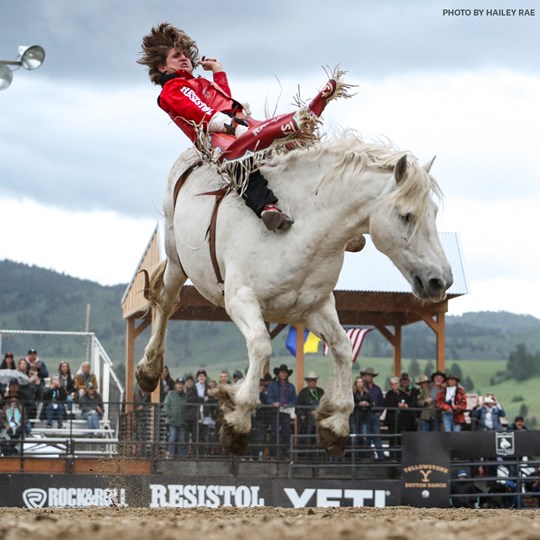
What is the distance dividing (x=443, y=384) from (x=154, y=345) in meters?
7.34

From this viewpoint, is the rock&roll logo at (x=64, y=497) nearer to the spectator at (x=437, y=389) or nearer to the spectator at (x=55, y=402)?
the spectator at (x=55, y=402)

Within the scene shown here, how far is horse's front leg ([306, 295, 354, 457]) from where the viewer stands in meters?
7.43

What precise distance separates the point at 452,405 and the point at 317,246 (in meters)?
8.56

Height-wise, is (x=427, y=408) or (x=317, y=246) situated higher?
(x=317, y=246)

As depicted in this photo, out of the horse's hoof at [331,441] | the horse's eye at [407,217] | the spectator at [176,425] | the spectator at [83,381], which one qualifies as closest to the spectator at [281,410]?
the spectator at [176,425]

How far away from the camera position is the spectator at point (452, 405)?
49.2ft

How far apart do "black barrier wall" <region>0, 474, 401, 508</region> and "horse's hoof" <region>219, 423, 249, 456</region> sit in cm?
777

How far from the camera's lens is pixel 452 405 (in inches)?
593

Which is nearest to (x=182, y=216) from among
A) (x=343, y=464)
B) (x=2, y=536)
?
(x=2, y=536)

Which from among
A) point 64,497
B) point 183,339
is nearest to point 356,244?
point 64,497

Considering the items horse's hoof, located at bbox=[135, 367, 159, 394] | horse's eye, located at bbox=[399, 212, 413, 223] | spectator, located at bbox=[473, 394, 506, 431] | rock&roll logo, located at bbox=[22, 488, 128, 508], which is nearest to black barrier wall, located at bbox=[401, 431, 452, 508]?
spectator, located at bbox=[473, 394, 506, 431]

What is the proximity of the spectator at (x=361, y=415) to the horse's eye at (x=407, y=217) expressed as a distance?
8.23 m

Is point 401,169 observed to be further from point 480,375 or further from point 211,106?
point 480,375

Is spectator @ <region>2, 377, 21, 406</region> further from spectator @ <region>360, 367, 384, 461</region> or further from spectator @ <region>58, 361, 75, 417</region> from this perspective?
spectator @ <region>360, 367, 384, 461</region>
